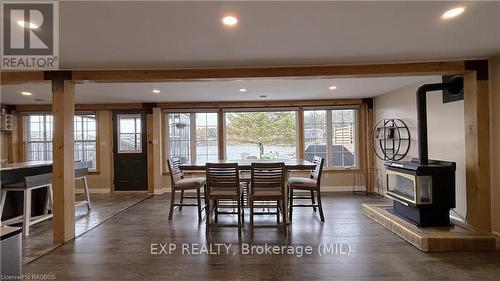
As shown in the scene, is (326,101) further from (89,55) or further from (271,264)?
(89,55)

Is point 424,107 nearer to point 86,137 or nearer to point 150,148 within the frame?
point 150,148

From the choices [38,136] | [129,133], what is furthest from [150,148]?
[38,136]

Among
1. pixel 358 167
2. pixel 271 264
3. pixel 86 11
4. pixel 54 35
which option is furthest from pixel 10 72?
pixel 358 167

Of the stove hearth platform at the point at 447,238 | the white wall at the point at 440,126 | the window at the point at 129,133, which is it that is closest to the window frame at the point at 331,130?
the white wall at the point at 440,126

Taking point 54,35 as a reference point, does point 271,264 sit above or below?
below

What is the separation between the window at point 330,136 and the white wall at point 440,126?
49.5 inches

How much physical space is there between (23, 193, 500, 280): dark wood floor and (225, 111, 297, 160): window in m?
2.95

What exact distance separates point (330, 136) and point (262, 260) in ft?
14.3

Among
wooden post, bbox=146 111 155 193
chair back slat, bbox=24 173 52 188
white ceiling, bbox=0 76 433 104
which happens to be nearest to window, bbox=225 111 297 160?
white ceiling, bbox=0 76 433 104

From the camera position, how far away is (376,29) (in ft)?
7.48

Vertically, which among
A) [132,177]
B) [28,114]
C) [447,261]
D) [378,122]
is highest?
[28,114]

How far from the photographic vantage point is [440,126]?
161 inches

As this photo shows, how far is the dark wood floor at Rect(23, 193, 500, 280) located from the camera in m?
2.48

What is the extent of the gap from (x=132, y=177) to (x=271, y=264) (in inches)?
196
